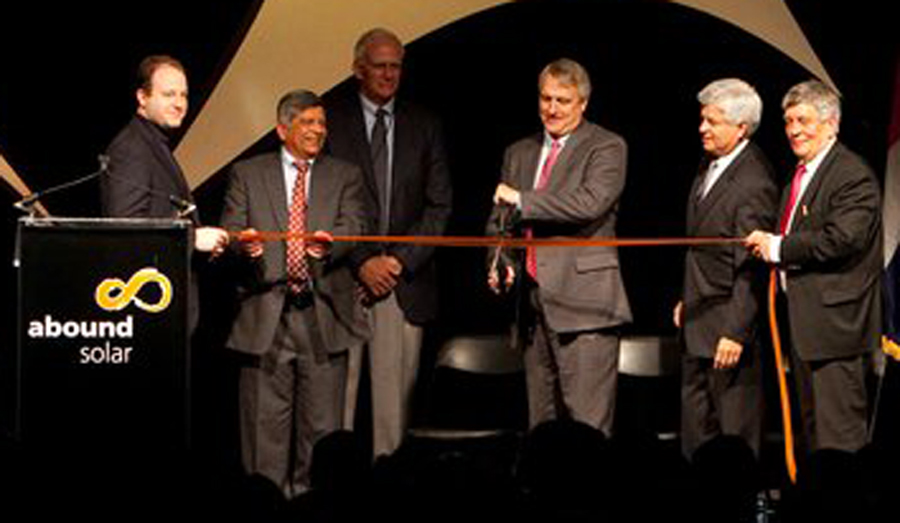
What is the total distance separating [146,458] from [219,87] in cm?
278

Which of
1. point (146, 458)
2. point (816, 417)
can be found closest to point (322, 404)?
point (146, 458)

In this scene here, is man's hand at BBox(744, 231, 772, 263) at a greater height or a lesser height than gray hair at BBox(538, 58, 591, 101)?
lesser

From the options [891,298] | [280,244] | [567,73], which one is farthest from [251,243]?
[891,298]

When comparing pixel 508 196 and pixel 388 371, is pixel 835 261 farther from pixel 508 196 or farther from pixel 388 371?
pixel 388 371

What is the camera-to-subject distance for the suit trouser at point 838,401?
7.70m

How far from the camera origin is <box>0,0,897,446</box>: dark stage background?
29.4ft

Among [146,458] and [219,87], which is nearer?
[146,458]

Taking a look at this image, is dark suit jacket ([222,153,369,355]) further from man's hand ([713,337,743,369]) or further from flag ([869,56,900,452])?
flag ([869,56,900,452])

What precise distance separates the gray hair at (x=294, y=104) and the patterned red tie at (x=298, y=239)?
191 mm

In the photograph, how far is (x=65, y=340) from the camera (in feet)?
23.4

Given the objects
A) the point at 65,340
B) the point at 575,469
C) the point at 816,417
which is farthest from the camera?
the point at 816,417

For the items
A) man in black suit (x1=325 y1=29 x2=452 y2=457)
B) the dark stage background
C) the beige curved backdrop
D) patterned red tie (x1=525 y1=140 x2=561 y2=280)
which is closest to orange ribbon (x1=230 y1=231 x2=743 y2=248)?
patterned red tie (x1=525 y1=140 x2=561 y2=280)

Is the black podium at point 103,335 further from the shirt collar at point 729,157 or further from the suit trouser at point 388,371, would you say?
the shirt collar at point 729,157

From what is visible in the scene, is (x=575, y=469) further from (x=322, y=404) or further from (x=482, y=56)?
(x=482, y=56)
